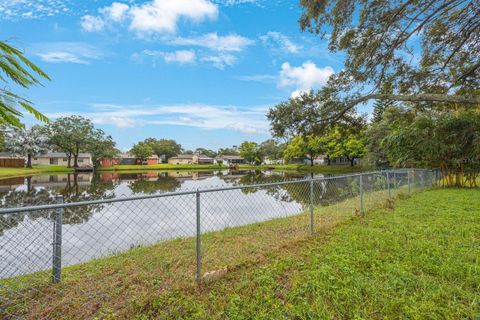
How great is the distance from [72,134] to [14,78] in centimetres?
4096

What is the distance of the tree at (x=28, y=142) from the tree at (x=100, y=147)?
21.7 feet

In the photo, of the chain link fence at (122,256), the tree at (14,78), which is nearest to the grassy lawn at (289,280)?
the chain link fence at (122,256)

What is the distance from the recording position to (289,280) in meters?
2.69

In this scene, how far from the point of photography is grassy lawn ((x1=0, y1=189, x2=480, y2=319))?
2.17 meters

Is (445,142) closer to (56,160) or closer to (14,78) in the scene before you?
(14,78)

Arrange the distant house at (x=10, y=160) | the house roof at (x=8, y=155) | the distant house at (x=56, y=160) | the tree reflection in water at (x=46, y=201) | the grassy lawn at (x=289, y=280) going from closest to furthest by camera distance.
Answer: the grassy lawn at (x=289, y=280) < the tree reflection in water at (x=46, y=201) < the distant house at (x=10, y=160) < the house roof at (x=8, y=155) < the distant house at (x=56, y=160)

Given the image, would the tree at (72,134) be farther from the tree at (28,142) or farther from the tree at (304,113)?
the tree at (304,113)

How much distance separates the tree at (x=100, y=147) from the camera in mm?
37000

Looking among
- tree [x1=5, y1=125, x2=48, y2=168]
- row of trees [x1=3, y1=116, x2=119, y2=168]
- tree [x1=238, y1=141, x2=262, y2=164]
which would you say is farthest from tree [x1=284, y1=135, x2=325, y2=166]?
tree [x1=5, y1=125, x2=48, y2=168]

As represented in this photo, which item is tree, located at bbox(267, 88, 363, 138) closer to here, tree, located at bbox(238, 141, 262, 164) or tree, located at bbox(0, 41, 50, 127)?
tree, located at bbox(0, 41, 50, 127)

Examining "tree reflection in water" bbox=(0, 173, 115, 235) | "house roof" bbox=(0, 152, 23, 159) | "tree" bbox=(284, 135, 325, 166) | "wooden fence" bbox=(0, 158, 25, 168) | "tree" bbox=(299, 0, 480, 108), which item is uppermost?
"tree" bbox=(299, 0, 480, 108)

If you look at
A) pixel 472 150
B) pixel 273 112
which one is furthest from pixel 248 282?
pixel 472 150

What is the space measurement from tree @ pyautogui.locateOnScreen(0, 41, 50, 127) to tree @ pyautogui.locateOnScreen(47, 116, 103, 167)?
134ft

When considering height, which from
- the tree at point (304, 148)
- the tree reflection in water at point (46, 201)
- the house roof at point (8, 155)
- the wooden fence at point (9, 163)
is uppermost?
the tree at point (304, 148)
